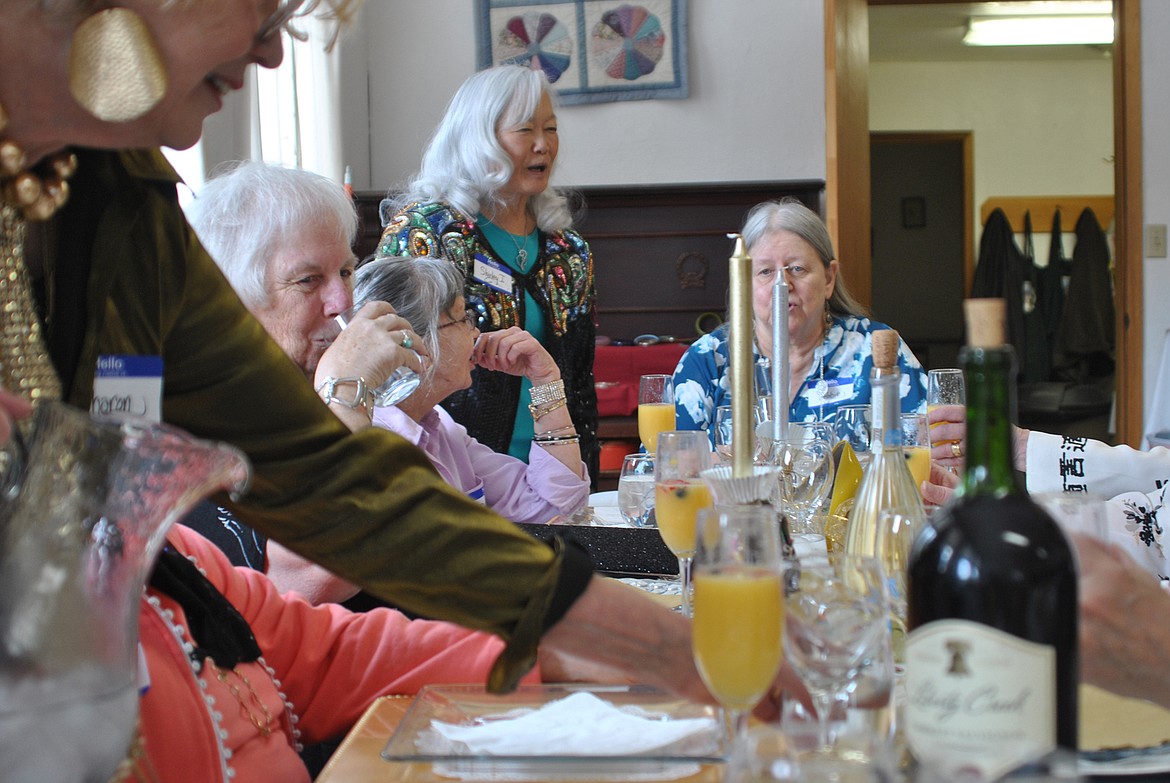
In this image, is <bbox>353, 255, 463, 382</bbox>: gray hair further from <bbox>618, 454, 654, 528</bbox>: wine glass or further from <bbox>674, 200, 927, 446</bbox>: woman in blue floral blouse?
<bbox>674, 200, 927, 446</bbox>: woman in blue floral blouse

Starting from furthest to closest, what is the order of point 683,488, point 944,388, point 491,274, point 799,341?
point 799,341, point 491,274, point 944,388, point 683,488

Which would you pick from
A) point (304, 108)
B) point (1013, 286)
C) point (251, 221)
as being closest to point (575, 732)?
point (251, 221)

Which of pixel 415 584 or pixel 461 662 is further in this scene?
pixel 461 662

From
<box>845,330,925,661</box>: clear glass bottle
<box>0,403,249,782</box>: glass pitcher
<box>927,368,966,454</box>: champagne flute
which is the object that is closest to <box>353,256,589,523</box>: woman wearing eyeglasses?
<box>927,368,966,454</box>: champagne flute

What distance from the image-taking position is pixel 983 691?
2.03 feet

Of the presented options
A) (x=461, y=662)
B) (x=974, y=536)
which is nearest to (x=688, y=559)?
(x=461, y=662)

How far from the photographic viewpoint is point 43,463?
61cm

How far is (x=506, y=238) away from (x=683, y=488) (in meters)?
1.95

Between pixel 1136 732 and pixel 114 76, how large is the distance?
36.0 inches

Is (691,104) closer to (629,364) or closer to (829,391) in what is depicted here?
(629,364)

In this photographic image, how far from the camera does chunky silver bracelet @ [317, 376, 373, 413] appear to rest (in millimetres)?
1786

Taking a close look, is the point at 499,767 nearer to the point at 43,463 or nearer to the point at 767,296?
the point at 43,463

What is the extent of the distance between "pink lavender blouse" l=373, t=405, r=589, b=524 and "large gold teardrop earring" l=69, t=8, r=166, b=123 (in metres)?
1.50

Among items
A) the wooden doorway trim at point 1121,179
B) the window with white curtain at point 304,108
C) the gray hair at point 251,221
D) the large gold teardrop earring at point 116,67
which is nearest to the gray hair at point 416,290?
the gray hair at point 251,221
